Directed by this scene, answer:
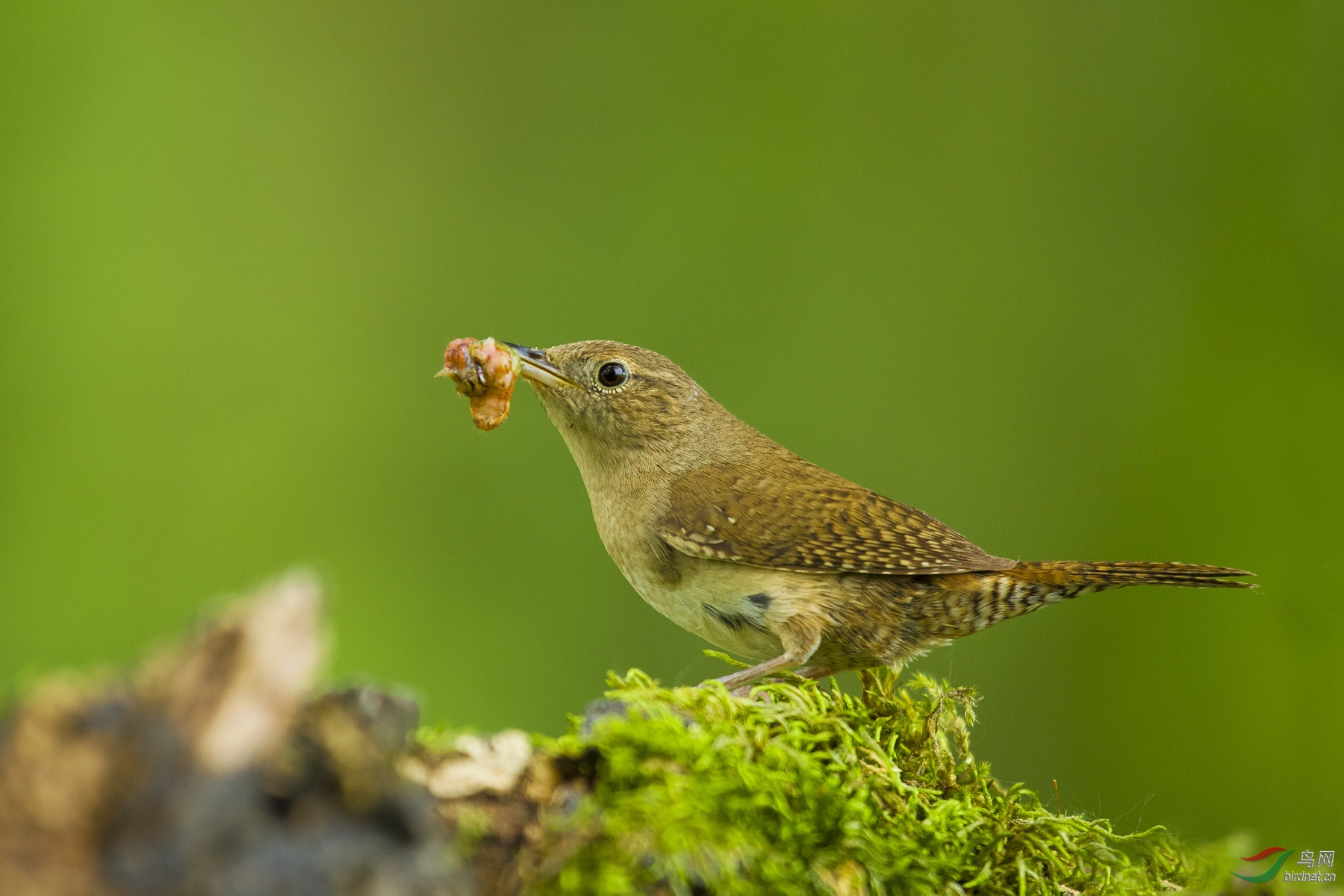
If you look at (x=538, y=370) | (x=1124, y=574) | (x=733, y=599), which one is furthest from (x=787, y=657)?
(x=538, y=370)

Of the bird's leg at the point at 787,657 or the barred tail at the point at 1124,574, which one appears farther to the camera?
the barred tail at the point at 1124,574

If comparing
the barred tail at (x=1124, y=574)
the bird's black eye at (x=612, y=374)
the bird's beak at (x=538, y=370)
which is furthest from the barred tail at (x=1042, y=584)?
the bird's beak at (x=538, y=370)

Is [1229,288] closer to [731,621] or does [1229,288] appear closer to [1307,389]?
[1307,389]

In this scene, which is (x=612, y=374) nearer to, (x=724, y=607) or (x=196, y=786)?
(x=724, y=607)

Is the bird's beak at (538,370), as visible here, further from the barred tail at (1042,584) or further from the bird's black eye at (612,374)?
the barred tail at (1042,584)

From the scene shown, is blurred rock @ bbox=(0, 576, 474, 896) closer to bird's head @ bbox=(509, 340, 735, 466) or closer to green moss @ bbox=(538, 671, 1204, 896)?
green moss @ bbox=(538, 671, 1204, 896)

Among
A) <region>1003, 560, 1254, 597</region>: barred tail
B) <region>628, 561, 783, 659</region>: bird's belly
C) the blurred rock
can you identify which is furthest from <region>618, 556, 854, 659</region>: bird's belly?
the blurred rock

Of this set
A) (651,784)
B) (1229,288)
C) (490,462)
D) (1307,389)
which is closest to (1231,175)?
(1229,288)
